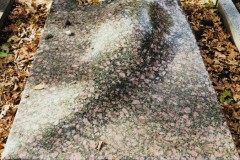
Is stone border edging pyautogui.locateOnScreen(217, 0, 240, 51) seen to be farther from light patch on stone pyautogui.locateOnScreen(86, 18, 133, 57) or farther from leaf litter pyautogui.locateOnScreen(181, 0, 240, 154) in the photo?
light patch on stone pyautogui.locateOnScreen(86, 18, 133, 57)

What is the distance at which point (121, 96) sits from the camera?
3025 mm

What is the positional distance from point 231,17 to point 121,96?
2699mm

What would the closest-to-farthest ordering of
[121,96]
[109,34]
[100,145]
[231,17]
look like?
[100,145], [121,96], [109,34], [231,17]

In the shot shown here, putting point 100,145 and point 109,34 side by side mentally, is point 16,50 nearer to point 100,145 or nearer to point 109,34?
point 109,34

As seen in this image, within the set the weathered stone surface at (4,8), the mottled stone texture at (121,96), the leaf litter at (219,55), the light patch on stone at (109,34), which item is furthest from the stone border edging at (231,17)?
the weathered stone surface at (4,8)

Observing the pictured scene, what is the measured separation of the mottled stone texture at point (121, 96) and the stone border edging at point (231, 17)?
998 mm

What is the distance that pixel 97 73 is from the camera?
125 inches

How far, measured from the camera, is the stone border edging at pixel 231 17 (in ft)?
14.9

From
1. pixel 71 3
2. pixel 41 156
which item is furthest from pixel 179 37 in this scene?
pixel 41 156

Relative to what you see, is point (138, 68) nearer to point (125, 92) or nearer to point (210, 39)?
point (125, 92)

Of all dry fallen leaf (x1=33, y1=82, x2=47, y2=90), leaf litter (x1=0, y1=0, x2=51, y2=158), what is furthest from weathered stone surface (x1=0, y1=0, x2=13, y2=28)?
dry fallen leaf (x1=33, y1=82, x2=47, y2=90)

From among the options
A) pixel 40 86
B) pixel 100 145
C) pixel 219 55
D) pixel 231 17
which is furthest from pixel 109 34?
pixel 231 17

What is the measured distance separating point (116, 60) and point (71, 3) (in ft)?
5.63

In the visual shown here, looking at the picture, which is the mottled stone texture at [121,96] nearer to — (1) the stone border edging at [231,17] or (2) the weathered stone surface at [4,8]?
(1) the stone border edging at [231,17]
